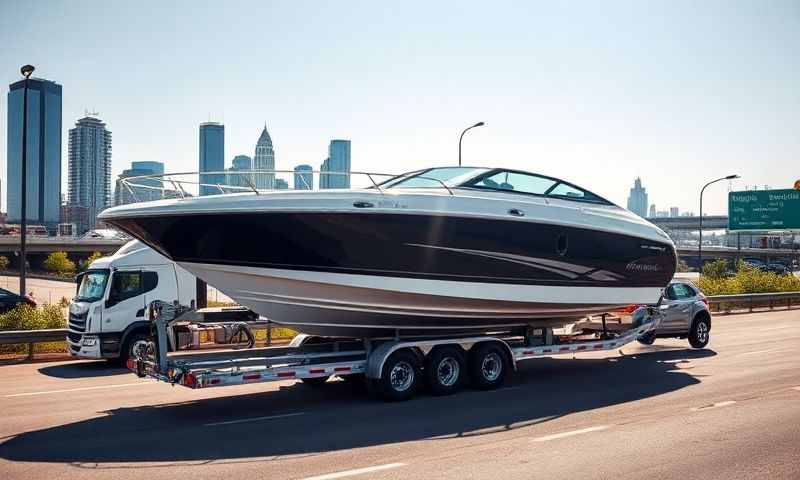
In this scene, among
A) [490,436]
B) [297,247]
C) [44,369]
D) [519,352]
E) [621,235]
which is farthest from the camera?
[44,369]

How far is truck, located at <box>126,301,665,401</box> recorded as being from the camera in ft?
31.0

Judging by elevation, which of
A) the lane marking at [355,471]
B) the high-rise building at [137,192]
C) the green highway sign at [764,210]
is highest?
the green highway sign at [764,210]

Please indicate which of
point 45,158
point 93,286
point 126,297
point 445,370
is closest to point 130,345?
point 126,297

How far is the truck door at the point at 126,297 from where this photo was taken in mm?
13789

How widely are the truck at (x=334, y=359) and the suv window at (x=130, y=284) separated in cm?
312

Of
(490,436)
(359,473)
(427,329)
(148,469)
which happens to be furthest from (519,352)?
(148,469)

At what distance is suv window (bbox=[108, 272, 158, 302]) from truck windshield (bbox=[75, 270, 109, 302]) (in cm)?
18

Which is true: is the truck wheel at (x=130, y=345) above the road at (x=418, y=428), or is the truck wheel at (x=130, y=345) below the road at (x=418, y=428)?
above

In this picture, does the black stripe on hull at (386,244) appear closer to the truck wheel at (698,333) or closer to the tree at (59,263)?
the truck wheel at (698,333)

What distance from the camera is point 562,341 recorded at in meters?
13.2

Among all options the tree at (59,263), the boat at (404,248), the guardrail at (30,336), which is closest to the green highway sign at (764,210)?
the boat at (404,248)

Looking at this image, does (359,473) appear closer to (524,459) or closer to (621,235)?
(524,459)

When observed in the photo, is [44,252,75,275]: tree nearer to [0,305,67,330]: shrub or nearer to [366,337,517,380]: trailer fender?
[0,305,67,330]: shrub

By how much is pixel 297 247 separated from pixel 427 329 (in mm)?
2686
